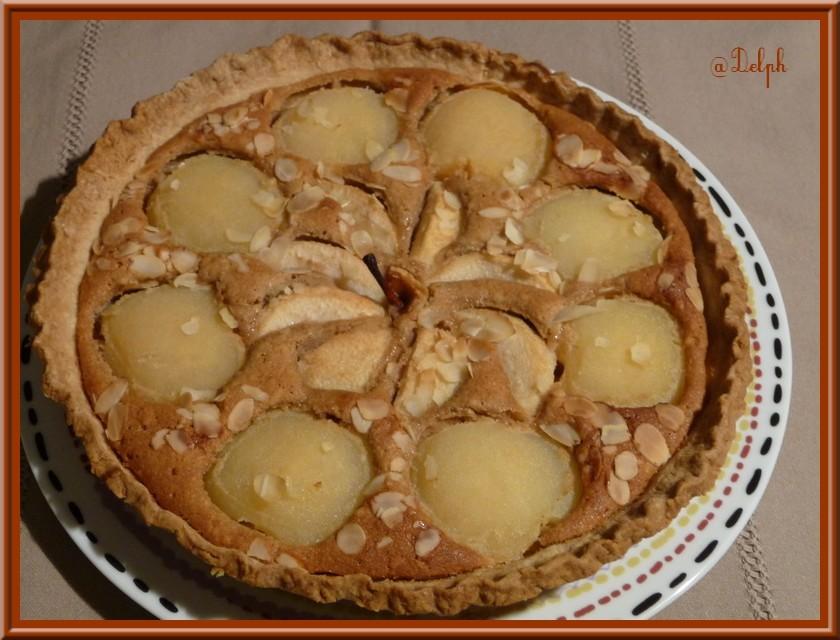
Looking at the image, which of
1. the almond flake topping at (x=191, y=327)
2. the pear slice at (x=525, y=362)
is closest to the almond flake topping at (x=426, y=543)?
the pear slice at (x=525, y=362)

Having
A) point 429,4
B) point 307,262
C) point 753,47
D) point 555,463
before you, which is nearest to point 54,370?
point 307,262

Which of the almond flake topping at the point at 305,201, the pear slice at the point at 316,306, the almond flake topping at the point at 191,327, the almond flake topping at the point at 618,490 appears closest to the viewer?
the almond flake topping at the point at 618,490

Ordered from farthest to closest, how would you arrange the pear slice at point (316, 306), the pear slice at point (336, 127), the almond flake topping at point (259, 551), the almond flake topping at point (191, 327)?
the pear slice at point (336, 127) → the pear slice at point (316, 306) → the almond flake topping at point (191, 327) → the almond flake topping at point (259, 551)

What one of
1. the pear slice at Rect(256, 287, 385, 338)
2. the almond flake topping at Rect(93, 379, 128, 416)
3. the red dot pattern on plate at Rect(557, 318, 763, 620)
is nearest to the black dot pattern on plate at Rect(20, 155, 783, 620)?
the red dot pattern on plate at Rect(557, 318, 763, 620)

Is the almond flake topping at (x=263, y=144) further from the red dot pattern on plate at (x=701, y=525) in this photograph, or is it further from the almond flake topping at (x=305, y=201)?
the red dot pattern on plate at (x=701, y=525)

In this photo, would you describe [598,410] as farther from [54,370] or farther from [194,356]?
[54,370]

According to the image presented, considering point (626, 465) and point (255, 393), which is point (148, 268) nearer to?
point (255, 393)
